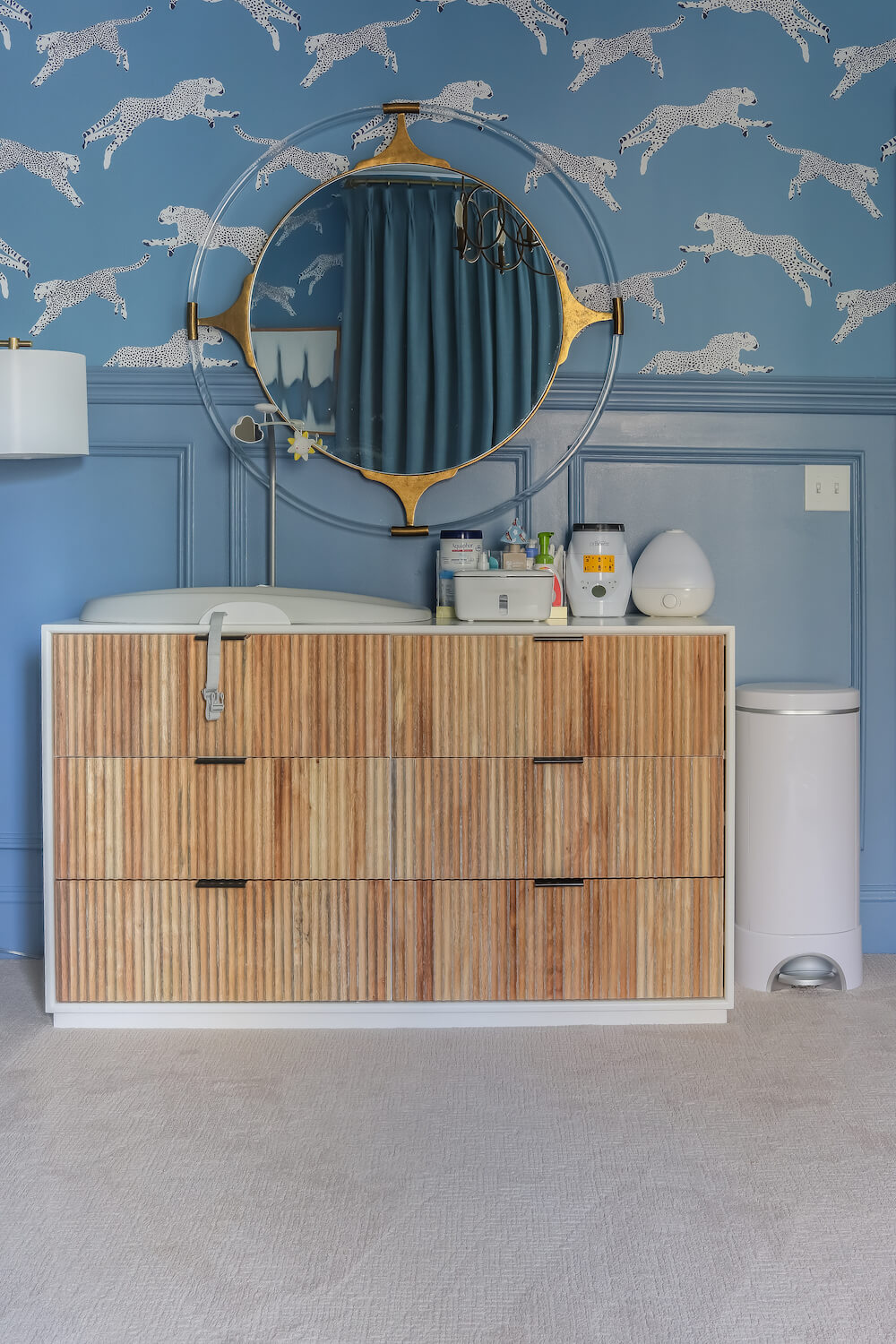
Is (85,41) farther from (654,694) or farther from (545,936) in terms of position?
(545,936)

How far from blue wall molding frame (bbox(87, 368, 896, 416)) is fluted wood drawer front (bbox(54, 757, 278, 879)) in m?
0.93

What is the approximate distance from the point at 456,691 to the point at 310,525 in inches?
27.3

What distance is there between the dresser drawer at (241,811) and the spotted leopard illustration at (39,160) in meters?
1.42

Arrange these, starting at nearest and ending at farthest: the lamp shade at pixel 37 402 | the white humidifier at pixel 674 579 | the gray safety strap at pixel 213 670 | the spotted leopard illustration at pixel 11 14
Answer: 1. the gray safety strap at pixel 213 670
2. the lamp shade at pixel 37 402
3. the white humidifier at pixel 674 579
4. the spotted leopard illustration at pixel 11 14

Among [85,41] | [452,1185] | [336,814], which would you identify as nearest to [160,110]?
[85,41]

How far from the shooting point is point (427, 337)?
99.8 inches

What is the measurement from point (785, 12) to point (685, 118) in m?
0.34

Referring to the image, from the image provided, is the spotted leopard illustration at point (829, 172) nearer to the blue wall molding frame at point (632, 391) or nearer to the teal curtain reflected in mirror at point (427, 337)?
the blue wall molding frame at point (632, 391)

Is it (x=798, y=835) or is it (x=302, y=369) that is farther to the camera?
(x=302, y=369)

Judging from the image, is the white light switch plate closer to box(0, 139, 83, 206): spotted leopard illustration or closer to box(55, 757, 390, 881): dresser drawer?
box(55, 757, 390, 881): dresser drawer

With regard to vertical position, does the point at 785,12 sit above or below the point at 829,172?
above

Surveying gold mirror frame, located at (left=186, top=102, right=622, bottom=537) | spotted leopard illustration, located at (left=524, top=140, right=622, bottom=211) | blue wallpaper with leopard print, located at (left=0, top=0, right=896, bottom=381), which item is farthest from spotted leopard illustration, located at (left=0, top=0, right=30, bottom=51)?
spotted leopard illustration, located at (left=524, top=140, right=622, bottom=211)

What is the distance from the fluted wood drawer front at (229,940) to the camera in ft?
7.15

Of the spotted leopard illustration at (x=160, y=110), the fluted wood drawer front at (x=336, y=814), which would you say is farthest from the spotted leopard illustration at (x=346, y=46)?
the fluted wood drawer front at (x=336, y=814)
